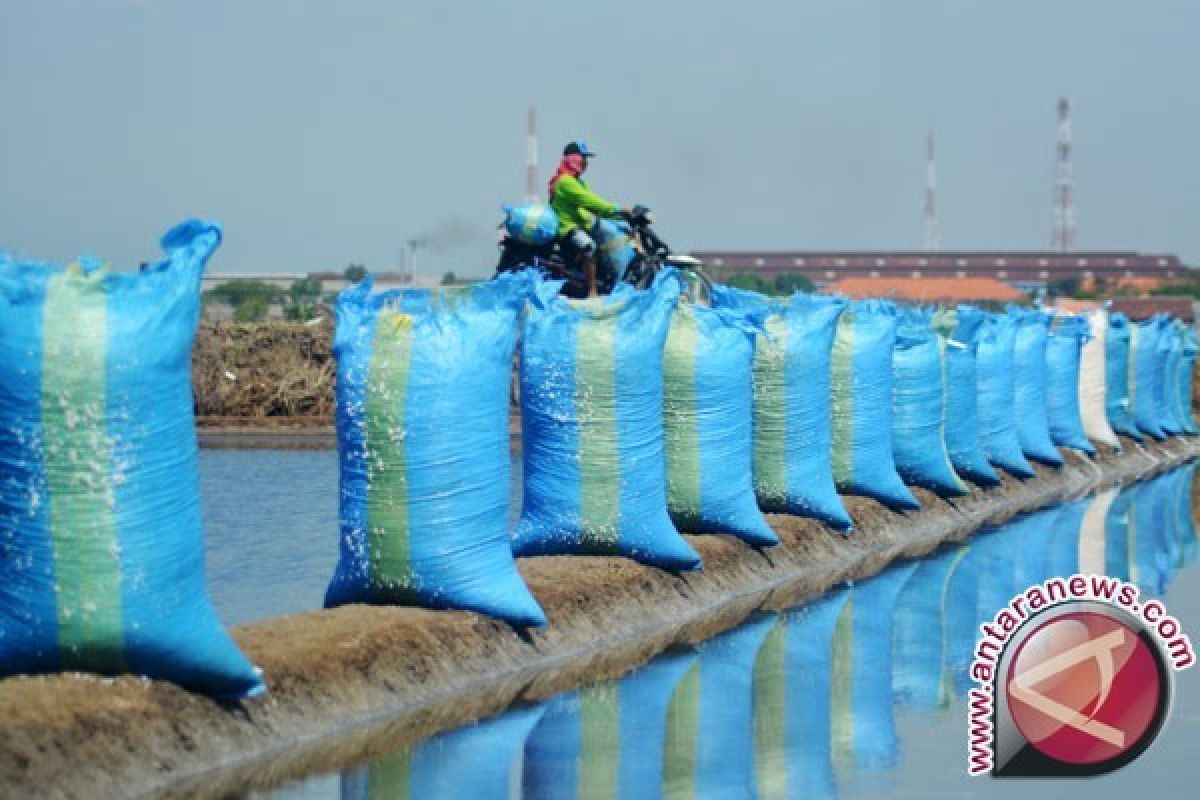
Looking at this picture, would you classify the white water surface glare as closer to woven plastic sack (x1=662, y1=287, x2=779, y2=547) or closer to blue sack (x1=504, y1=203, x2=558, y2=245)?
woven plastic sack (x1=662, y1=287, x2=779, y2=547)

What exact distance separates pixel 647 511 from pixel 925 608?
5.30 feet

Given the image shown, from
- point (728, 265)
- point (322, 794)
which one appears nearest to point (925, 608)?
point (322, 794)

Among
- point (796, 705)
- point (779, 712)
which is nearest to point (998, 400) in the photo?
point (796, 705)

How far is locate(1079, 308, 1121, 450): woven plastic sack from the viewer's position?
20984 millimetres

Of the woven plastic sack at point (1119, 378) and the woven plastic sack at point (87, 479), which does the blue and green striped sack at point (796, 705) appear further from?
the woven plastic sack at point (1119, 378)

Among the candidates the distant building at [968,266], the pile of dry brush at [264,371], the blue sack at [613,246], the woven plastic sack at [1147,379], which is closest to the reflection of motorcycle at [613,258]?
the blue sack at [613,246]

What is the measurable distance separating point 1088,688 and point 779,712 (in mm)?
1559

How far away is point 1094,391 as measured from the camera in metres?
21.1

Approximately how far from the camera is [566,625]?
342 inches

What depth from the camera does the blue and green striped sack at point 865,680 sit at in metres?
7.04

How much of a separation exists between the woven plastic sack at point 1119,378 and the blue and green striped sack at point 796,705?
39.3 feet

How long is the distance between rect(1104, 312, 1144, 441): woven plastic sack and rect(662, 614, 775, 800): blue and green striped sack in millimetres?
13078

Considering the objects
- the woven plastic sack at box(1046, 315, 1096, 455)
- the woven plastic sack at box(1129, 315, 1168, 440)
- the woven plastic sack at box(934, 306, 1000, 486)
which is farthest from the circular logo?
the woven plastic sack at box(1129, 315, 1168, 440)

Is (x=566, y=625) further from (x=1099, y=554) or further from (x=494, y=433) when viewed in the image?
(x=1099, y=554)
